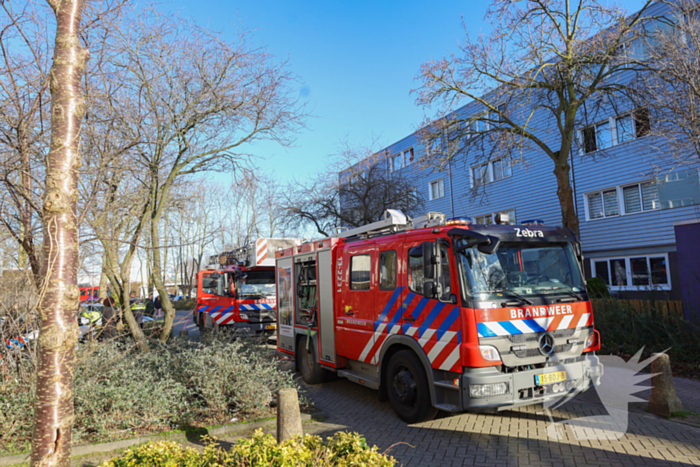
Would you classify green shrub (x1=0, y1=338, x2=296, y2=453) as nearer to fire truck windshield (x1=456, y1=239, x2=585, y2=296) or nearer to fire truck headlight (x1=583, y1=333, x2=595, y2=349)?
fire truck windshield (x1=456, y1=239, x2=585, y2=296)

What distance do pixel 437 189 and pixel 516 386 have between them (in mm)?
24468

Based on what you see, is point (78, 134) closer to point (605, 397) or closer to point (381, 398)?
point (381, 398)

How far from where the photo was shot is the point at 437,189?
2883cm

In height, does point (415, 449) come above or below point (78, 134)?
below

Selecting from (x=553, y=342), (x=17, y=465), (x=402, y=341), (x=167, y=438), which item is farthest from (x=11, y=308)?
(x=553, y=342)

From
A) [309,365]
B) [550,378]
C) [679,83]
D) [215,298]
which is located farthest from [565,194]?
[215,298]

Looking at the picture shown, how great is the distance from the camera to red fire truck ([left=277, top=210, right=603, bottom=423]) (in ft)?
16.8

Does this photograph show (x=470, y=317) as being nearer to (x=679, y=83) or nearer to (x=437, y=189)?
(x=679, y=83)

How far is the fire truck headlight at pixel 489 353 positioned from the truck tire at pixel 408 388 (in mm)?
952

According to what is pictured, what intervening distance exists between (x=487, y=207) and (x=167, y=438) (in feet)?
71.8

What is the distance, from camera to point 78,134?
8.54 feet

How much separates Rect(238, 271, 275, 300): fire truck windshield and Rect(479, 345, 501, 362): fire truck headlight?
10362 mm

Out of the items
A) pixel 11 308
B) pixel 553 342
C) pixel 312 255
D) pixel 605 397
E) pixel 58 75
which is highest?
pixel 58 75

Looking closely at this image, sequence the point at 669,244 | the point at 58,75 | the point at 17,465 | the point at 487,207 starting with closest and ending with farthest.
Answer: the point at 58,75 → the point at 17,465 → the point at 669,244 → the point at 487,207
